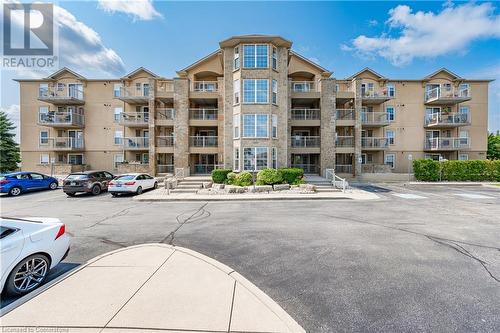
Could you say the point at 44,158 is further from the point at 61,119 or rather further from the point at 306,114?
the point at 306,114

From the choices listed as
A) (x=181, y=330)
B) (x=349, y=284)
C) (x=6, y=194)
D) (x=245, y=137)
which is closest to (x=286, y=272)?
(x=349, y=284)

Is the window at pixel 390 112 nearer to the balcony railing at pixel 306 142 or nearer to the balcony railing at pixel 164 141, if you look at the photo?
the balcony railing at pixel 306 142

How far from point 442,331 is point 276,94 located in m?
18.9

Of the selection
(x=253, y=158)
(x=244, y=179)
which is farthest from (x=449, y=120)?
(x=244, y=179)

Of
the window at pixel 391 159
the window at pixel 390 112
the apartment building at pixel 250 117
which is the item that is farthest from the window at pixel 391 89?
the window at pixel 391 159

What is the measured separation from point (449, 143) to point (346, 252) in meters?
30.5

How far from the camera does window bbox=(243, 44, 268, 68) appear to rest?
61.7ft

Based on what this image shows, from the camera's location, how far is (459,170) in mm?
23000

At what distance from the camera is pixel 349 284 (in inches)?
160

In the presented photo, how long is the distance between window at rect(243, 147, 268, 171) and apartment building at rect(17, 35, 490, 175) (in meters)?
0.09

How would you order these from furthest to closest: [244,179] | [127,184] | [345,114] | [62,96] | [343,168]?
[62,96], [345,114], [343,168], [244,179], [127,184]

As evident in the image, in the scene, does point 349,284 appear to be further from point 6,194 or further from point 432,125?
point 432,125

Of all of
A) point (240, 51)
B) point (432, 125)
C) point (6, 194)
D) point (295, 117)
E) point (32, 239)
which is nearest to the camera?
point (32, 239)

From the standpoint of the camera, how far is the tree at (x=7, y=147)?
2820cm
